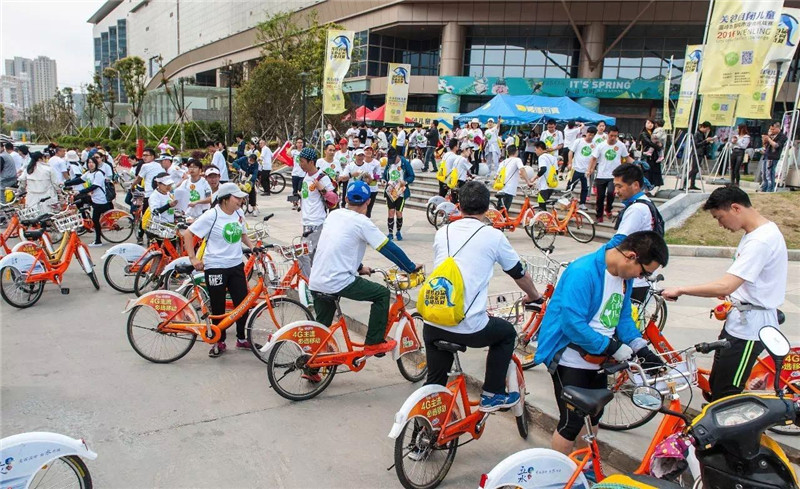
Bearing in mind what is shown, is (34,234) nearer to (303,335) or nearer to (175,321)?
(175,321)

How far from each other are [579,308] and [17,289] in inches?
290

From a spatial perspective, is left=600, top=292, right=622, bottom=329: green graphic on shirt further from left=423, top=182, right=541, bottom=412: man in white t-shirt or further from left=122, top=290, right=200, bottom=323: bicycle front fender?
left=122, top=290, right=200, bottom=323: bicycle front fender

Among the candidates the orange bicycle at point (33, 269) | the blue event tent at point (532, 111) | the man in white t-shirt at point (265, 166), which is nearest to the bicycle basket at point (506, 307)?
the orange bicycle at point (33, 269)

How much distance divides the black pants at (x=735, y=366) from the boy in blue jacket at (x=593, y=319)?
2.34 feet

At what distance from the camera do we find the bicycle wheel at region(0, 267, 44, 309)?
23.4 ft

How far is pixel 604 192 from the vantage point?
38.4 ft

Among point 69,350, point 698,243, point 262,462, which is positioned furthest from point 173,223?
point 698,243

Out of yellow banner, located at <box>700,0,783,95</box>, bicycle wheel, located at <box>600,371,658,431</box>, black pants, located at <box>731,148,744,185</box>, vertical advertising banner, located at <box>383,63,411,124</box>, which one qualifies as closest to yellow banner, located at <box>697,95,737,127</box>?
yellow banner, located at <box>700,0,783,95</box>

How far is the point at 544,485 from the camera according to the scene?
9.23 ft

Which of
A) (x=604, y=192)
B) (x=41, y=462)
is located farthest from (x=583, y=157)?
(x=41, y=462)

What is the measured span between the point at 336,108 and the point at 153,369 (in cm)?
1402

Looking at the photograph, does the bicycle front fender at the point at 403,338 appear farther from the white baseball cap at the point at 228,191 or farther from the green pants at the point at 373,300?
the white baseball cap at the point at 228,191

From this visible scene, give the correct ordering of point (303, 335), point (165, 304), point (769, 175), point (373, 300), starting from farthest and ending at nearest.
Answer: point (769, 175), point (165, 304), point (373, 300), point (303, 335)

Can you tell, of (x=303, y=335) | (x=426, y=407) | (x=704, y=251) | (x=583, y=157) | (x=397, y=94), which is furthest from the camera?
(x=397, y=94)
